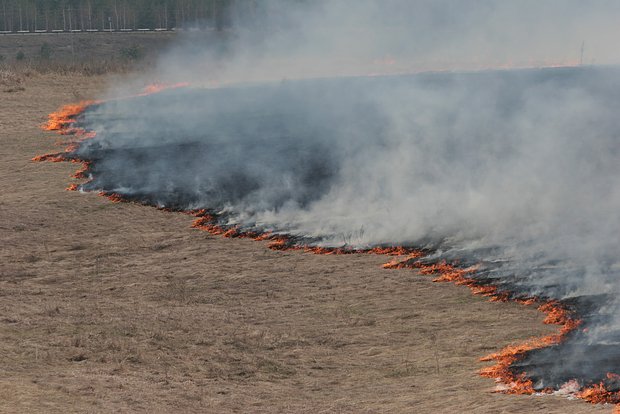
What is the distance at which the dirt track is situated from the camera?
66.0 feet

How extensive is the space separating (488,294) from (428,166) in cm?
1421

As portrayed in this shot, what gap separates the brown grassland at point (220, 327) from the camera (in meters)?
20.1

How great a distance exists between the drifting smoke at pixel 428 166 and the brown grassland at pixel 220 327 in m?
2.10

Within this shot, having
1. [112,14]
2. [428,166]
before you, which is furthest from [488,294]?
[112,14]

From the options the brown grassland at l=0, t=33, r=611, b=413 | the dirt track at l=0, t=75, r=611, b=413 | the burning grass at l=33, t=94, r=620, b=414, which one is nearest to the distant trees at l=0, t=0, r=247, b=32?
the burning grass at l=33, t=94, r=620, b=414

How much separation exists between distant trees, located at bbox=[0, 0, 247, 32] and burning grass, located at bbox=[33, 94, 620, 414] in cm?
7599

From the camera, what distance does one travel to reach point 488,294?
27.2 meters

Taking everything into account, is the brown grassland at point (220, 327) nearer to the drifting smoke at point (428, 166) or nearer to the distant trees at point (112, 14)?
the drifting smoke at point (428, 166)

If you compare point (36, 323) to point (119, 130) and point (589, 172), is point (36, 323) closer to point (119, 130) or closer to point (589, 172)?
point (589, 172)

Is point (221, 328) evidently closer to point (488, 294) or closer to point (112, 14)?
point (488, 294)

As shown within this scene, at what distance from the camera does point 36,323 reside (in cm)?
2531

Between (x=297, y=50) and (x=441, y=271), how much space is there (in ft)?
203

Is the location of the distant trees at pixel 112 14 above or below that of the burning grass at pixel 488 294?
above

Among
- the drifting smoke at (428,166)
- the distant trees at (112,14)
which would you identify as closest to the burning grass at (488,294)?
the drifting smoke at (428,166)
